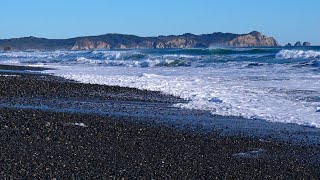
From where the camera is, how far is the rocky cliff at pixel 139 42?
139m

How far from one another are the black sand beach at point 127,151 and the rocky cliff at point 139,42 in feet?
408

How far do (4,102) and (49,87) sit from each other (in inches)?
175

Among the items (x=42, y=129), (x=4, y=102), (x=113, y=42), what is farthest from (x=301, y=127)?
(x=113, y=42)

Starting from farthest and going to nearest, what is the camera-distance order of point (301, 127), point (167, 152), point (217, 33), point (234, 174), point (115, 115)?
point (217, 33) < point (115, 115) < point (301, 127) < point (167, 152) < point (234, 174)

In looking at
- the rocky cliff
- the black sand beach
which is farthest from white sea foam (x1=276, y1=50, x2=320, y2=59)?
the rocky cliff

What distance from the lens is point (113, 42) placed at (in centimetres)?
16988

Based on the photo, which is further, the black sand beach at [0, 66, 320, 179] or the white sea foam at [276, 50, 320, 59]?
the white sea foam at [276, 50, 320, 59]

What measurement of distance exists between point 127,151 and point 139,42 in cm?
15830

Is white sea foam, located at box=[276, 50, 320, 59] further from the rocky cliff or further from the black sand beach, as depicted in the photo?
the rocky cliff

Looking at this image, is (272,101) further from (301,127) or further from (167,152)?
(167,152)

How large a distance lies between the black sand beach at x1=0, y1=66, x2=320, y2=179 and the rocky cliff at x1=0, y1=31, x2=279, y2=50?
124393 mm

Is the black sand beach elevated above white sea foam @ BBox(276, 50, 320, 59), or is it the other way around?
the black sand beach

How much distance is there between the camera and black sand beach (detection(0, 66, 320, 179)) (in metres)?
7.20

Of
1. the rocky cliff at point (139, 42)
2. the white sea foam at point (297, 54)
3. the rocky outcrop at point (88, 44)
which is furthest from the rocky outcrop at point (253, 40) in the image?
the white sea foam at point (297, 54)
